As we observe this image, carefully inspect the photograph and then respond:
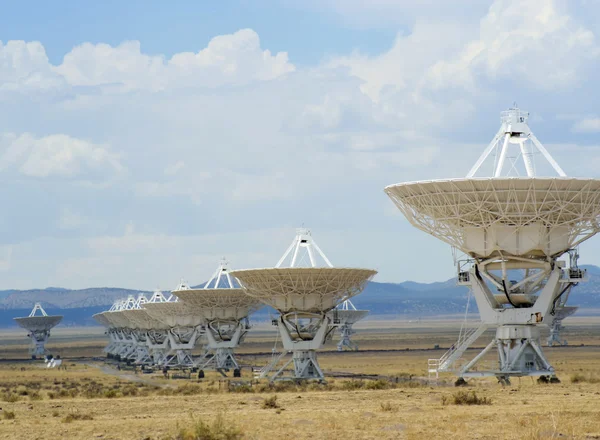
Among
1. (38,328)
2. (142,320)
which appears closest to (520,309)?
(142,320)

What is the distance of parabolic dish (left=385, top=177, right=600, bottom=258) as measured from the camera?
47531mm

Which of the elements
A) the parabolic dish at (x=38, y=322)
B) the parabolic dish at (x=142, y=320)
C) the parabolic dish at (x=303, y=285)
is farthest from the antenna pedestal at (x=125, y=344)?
the parabolic dish at (x=303, y=285)

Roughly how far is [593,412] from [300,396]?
53.7 ft

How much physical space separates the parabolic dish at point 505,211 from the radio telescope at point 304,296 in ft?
39.6

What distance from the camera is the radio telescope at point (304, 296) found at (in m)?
62.7

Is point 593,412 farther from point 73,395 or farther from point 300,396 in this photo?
point 73,395

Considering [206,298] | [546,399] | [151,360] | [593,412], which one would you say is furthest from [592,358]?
[593,412]

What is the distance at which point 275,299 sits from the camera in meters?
64.4

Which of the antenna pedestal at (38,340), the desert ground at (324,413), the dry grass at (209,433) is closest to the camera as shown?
the dry grass at (209,433)

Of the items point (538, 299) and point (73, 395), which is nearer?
point (538, 299)

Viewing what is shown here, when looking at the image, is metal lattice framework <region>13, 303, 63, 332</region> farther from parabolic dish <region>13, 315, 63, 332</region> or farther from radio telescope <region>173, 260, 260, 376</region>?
radio telescope <region>173, 260, 260, 376</region>

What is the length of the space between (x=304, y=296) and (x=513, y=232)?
17.6 meters

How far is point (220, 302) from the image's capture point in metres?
82.9

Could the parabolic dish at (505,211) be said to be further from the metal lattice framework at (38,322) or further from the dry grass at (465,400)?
the metal lattice framework at (38,322)
